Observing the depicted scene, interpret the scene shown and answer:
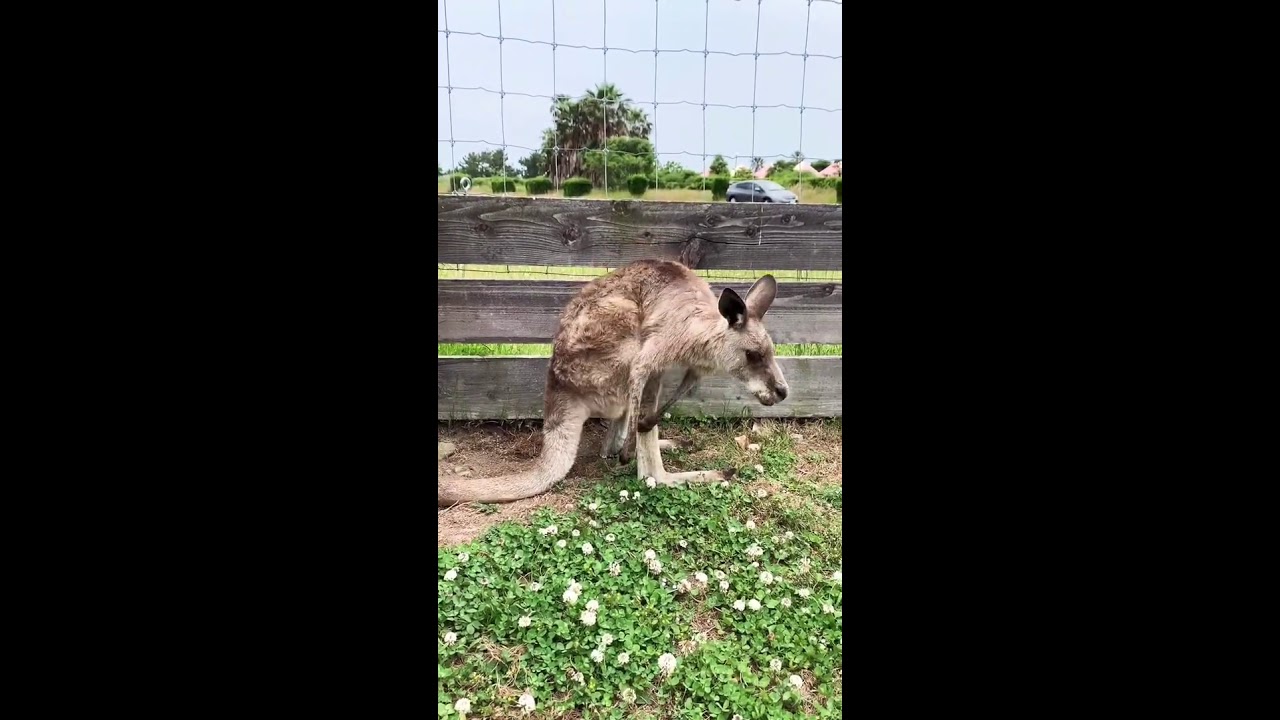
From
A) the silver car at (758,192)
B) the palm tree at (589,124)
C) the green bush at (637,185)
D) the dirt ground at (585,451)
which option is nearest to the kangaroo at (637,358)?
the dirt ground at (585,451)

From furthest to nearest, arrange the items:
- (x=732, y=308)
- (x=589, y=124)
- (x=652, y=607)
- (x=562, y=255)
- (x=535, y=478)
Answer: (x=562, y=255) < (x=535, y=478) < (x=732, y=308) < (x=589, y=124) < (x=652, y=607)

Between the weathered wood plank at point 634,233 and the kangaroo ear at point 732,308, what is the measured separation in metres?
0.58

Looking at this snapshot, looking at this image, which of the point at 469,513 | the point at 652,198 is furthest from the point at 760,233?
the point at 469,513

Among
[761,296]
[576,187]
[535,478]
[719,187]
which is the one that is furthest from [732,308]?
[535,478]

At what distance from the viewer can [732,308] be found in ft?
6.71

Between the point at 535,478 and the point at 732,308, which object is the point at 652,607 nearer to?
the point at 535,478

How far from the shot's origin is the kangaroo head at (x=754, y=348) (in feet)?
6.86

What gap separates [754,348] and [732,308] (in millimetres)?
163

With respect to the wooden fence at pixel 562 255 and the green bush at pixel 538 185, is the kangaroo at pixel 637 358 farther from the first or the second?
the green bush at pixel 538 185

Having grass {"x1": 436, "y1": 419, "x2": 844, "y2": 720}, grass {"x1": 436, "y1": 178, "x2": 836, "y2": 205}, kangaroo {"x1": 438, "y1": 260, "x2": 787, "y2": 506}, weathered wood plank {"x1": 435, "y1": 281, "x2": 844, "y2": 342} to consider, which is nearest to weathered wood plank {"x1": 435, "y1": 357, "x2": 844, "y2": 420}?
weathered wood plank {"x1": 435, "y1": 281, "x2": 844, "y2": 342}

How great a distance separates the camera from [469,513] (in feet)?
6.80

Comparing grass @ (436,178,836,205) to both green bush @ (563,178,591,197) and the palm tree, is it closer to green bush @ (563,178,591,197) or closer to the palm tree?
green bush @ (563,178,591,197)

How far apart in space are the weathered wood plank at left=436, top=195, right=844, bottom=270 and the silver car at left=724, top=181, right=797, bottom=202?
3 centimetres
